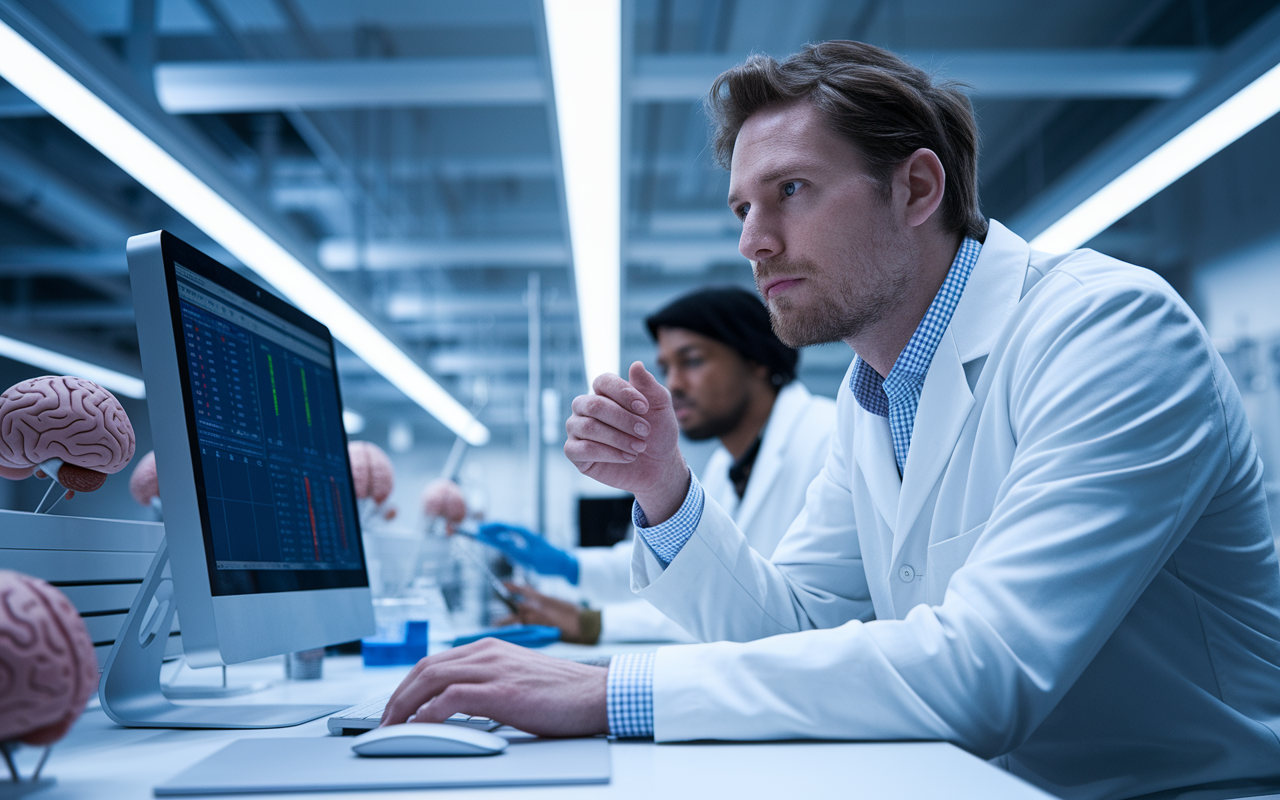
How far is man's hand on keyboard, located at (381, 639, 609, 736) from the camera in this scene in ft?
2.48

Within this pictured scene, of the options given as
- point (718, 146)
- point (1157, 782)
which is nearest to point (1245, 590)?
point (1157, 782)

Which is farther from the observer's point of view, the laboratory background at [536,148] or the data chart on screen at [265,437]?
the laboratory background at [536,148]

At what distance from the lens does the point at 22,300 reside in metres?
7.23

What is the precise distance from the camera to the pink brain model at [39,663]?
57cm

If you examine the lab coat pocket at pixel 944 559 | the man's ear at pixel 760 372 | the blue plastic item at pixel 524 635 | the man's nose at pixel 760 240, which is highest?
the man's nose at pixel 760 240

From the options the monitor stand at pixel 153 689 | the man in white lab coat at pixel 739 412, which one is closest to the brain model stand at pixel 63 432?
the monitor stand at pixel 153 689

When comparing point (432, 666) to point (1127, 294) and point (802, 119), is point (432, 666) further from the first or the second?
point (802, 119)

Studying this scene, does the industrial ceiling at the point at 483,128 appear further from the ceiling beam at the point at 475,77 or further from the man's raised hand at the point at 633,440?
the man's raised hand at the point at 633,440

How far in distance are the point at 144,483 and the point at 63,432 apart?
24.9 inches

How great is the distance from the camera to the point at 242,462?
3.30ft

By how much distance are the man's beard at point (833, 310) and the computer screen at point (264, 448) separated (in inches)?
27.8

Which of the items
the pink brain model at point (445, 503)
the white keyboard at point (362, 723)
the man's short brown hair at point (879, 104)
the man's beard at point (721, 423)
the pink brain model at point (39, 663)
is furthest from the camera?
the man's beard at point (721, 423)

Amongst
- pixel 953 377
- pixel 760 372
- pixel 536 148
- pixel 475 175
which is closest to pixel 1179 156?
pixel 760 372

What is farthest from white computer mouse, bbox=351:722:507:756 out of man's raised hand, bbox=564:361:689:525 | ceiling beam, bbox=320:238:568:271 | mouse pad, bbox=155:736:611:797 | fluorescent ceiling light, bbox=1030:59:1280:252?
ceiling beam, bbox=320:238:568:271
